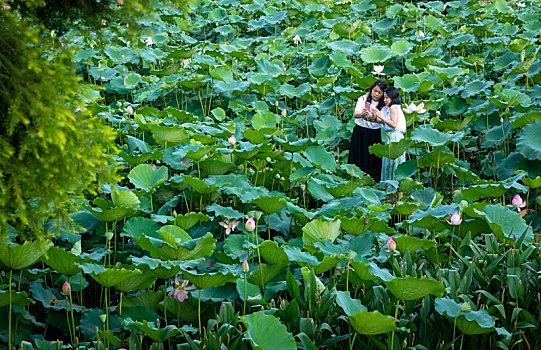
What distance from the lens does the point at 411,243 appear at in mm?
2332

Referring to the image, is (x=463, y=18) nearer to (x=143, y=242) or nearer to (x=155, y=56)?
(x=155, y=56)

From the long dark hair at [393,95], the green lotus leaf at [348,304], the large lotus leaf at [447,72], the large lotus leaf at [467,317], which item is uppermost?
the large lotus leaf at [447,72]

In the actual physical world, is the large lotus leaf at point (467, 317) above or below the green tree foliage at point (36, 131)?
below

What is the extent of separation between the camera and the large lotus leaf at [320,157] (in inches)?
133

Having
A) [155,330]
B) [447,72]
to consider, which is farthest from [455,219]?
[447,72]

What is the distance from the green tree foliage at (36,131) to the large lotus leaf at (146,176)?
4.60 ft

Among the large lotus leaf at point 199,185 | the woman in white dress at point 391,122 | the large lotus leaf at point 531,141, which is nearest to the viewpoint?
the large lotus leaf at point 199,185

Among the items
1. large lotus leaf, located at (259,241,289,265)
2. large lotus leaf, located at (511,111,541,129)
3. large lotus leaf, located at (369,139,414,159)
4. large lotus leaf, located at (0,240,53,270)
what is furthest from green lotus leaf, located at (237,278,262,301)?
large lotus leaf, located at (511,111,541,129)

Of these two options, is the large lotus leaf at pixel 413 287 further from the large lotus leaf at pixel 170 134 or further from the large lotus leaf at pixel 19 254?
the large lotus leaf at pixel 170 134

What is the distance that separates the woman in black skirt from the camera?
429 cm

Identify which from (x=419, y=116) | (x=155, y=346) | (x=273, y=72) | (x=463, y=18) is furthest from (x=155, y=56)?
(x=155, y=346)

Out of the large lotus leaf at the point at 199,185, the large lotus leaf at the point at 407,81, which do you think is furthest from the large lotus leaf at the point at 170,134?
the large lotus leaf at the point at 407,81

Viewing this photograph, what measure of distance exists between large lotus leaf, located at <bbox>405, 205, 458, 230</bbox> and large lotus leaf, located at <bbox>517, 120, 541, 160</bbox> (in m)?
1.43

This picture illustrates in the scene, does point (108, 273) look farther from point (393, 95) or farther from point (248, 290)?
point (393, 95)
